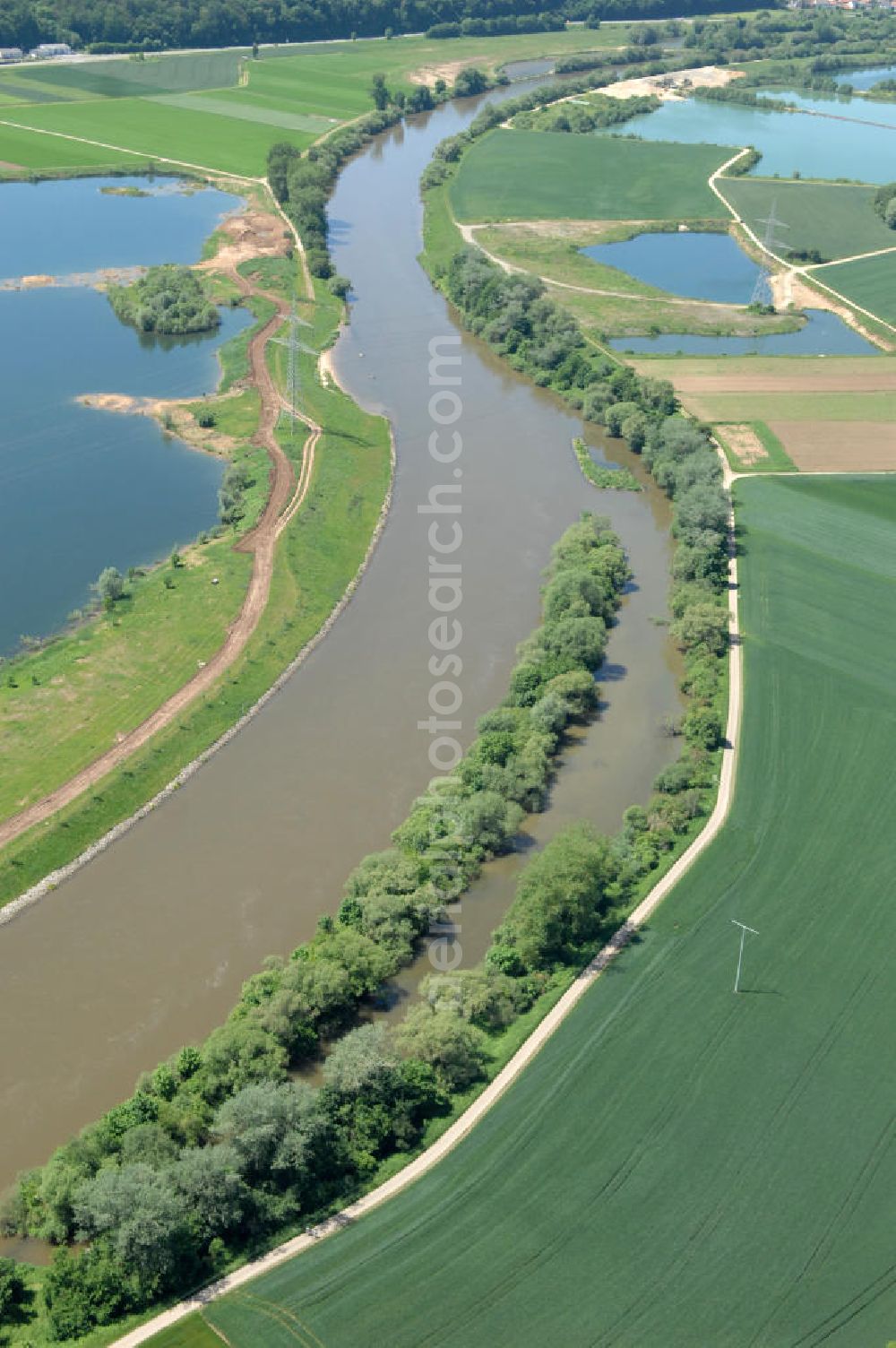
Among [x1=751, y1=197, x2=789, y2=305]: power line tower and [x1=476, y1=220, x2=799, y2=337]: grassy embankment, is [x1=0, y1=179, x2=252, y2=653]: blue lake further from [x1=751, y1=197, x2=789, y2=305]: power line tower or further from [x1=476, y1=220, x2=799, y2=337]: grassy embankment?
[x1=751, y1=197, x2=789, y2=305]: power line tower

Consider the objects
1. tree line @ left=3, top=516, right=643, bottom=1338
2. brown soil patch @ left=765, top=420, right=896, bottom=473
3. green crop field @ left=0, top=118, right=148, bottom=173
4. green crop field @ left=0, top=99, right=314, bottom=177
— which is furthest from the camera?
green crop field @ left=0, top=99, right=314, bottom=177

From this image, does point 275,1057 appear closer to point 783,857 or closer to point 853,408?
point 783,857

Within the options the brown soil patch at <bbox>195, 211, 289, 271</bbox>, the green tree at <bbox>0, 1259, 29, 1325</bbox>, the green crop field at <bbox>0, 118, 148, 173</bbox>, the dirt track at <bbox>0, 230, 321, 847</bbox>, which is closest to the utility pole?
the green tree at <bbox>0, 1259, 29, 1325</bbox>

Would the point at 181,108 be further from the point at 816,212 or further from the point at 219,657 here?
A: the point at 219,657

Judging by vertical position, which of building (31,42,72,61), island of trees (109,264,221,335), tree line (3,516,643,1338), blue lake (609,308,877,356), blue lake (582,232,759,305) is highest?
building (31,42,72,61)

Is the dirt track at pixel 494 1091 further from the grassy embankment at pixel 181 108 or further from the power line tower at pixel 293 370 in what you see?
the grassy embankment at pixel 181 108

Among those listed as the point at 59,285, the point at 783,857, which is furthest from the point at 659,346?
the point at 783,857

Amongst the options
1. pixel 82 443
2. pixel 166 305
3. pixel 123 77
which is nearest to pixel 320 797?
pixel 82 443
